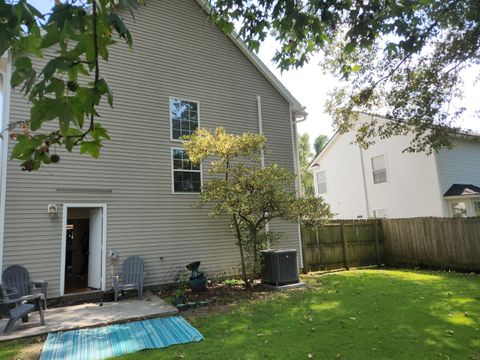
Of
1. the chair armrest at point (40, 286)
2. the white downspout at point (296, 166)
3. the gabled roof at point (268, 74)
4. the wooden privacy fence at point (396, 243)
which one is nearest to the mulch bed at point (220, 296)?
the chair armrest at point (40, 286)

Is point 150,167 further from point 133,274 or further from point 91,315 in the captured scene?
point 91,315

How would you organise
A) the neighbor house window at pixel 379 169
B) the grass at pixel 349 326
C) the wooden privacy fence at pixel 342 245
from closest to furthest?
the grass at pixel 349 326 < the wooden privacy fence at pixel 342 245 < the neighbor house window at pixel 379 169

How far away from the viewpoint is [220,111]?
1142 cm

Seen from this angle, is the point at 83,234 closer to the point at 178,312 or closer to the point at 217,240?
the point at 217,240

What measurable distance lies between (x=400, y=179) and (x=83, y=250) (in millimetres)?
14394

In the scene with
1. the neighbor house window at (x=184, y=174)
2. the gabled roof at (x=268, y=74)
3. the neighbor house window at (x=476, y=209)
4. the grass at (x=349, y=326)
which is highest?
the gabled roof at (x=268, y=74)

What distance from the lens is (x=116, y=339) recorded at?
5.70 metres

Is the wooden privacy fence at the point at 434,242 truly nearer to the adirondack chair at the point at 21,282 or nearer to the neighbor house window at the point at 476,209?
the neighbor house window at the point at 476,209

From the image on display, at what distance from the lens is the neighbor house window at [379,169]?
59.9 feet

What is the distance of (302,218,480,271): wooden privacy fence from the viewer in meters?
11.5

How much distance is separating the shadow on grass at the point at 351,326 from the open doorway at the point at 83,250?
12.7 ft

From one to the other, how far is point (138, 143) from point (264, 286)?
17.1ft

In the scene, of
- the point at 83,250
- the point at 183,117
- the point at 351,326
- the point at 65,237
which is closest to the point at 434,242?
the point at 351,326

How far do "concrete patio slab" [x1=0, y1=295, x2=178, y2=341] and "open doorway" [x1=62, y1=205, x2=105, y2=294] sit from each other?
1145 millimetres
